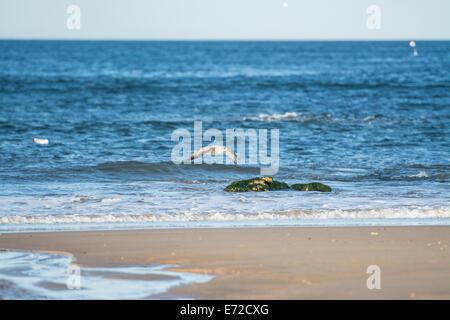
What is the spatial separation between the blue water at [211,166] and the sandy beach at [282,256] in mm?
694

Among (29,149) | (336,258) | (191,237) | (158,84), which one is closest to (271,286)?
(336,258)

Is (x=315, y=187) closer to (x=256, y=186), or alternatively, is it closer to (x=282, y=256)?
(x=256, y=186)

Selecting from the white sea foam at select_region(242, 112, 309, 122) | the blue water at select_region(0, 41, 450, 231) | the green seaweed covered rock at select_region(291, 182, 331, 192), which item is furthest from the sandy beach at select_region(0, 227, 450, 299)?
the white sea foam at select_region(242, 112, 309, 122)

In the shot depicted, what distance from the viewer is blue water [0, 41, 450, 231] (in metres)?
7.88

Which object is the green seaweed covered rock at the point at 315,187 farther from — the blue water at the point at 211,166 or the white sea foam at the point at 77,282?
the white sea foam at the point at 77,282

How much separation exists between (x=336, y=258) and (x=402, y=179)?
5643mm

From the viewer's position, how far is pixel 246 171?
11.9m

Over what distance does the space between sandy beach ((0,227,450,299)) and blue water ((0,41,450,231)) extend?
0.69 m

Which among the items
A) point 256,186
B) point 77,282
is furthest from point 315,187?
point 77,282

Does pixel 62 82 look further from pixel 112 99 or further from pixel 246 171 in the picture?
pixel 246 171

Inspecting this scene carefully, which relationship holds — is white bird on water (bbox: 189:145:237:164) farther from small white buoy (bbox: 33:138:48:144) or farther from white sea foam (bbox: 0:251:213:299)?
white sea foam (bbox: 0:251:213:299)

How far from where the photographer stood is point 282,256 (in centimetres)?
574

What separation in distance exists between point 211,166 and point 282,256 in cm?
651

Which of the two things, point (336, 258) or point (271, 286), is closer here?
point (271, 286)
